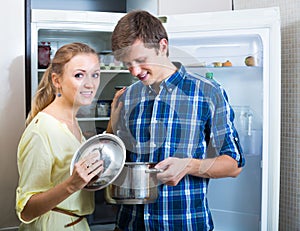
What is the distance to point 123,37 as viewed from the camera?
1214 mm

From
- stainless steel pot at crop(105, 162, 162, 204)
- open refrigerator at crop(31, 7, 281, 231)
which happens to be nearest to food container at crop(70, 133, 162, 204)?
stainless steel pot at crop(105, 162, 162, 204)

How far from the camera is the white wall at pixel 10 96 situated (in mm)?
1932

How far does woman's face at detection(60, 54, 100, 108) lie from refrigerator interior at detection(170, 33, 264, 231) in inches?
23.4

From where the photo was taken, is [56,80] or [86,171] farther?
[56,80]

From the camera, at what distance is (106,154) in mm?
1208

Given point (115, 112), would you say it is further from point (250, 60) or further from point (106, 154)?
point (250, 60)

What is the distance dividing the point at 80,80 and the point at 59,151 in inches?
8.1

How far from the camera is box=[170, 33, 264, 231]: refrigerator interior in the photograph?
1.85 metres

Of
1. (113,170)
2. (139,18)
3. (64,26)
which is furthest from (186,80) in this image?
(64,26)

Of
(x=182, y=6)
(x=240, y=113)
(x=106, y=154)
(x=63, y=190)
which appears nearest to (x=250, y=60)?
(x=240, y=113)

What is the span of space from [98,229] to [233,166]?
1.55 ft

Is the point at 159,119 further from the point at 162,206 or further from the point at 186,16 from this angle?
the point at 186,16

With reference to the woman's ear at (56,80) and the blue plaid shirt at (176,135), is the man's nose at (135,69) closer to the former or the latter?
the blue plaid shirt at (176,135)

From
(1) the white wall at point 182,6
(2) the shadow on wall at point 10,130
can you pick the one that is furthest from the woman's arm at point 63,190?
(1) the white wall at point 182,6
